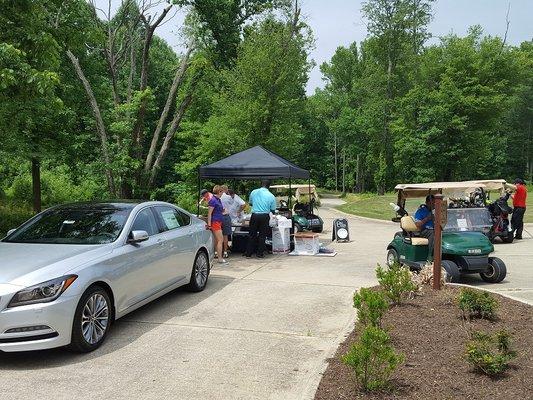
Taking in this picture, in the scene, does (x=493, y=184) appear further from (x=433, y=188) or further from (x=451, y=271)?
(x=451, y=271)

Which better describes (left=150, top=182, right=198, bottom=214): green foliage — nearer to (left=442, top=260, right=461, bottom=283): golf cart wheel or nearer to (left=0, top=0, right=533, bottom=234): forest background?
(left=0, top=0, right=533, bottom=234): forest background

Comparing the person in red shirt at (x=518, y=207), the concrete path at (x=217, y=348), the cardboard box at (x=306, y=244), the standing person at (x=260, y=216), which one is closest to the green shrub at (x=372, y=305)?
the concrete path at (x=217, y=348)

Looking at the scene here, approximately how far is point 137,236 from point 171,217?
1.61 meters

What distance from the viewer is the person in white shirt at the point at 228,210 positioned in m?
11.7

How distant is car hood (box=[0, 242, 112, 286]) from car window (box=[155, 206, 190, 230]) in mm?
1572

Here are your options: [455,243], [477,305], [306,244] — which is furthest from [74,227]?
[306,244]

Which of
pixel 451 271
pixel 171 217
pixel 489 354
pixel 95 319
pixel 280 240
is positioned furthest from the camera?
pixel 280 240

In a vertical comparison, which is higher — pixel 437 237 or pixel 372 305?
pixel 437 237

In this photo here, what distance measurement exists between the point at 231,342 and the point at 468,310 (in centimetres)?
281

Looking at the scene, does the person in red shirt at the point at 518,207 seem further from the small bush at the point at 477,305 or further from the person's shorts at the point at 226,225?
the small bush at the point at 477,305

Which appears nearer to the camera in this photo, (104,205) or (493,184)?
(104,205)

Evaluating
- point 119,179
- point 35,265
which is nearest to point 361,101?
point 119,179

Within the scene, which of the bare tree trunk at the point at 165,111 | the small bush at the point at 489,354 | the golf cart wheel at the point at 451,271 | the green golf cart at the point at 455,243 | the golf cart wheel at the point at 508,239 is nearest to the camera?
the small bush at the point at 489,354

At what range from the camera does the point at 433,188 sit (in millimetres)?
9648
